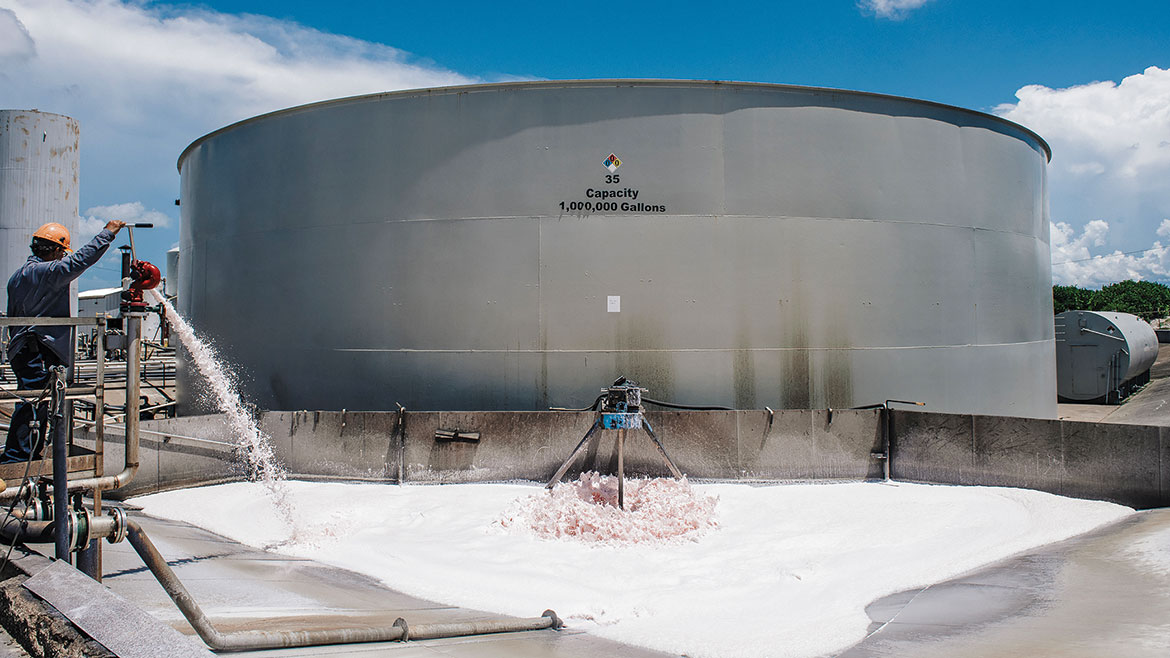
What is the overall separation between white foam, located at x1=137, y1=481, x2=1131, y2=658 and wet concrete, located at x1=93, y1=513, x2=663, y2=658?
26cm

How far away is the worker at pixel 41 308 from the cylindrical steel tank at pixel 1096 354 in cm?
2057

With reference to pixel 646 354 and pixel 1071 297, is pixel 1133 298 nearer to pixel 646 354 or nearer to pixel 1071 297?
pixel 1071 297

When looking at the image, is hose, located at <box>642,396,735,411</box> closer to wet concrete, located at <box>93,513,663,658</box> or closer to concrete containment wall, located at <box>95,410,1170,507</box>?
concrete containment wall, located at <box>95,410,1170,507</box>

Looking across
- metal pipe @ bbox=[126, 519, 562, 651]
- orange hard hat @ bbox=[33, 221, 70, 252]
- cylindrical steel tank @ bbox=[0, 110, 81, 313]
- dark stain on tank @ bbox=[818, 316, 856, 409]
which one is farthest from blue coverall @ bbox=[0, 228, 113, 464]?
cylindrical steel tank @ bbox=[0, 110, 81, 313]

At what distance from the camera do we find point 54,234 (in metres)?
4.85

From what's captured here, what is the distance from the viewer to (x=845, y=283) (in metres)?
9.85

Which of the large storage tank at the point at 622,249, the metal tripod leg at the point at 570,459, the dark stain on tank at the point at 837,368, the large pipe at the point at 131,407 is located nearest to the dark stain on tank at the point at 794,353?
the large storage tank at the point at 622,249

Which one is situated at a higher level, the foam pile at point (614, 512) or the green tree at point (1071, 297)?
the green tree at point (1071, 297)

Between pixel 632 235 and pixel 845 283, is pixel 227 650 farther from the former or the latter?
pixel 845 283

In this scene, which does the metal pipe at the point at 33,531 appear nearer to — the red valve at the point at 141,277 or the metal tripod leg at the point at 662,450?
the red valve at the point at 141,277

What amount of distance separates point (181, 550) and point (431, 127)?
19.7ft

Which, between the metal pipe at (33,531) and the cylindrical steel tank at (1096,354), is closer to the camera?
the metal pipe at (33,531)

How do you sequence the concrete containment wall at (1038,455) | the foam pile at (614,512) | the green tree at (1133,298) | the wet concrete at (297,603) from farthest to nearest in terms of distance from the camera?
the green tree at (1133,298)
the concrete containment wall at (1038,455)
the foam pile at (614,512)
the wet concrete at (297,603)

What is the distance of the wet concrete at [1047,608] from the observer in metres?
4.21
